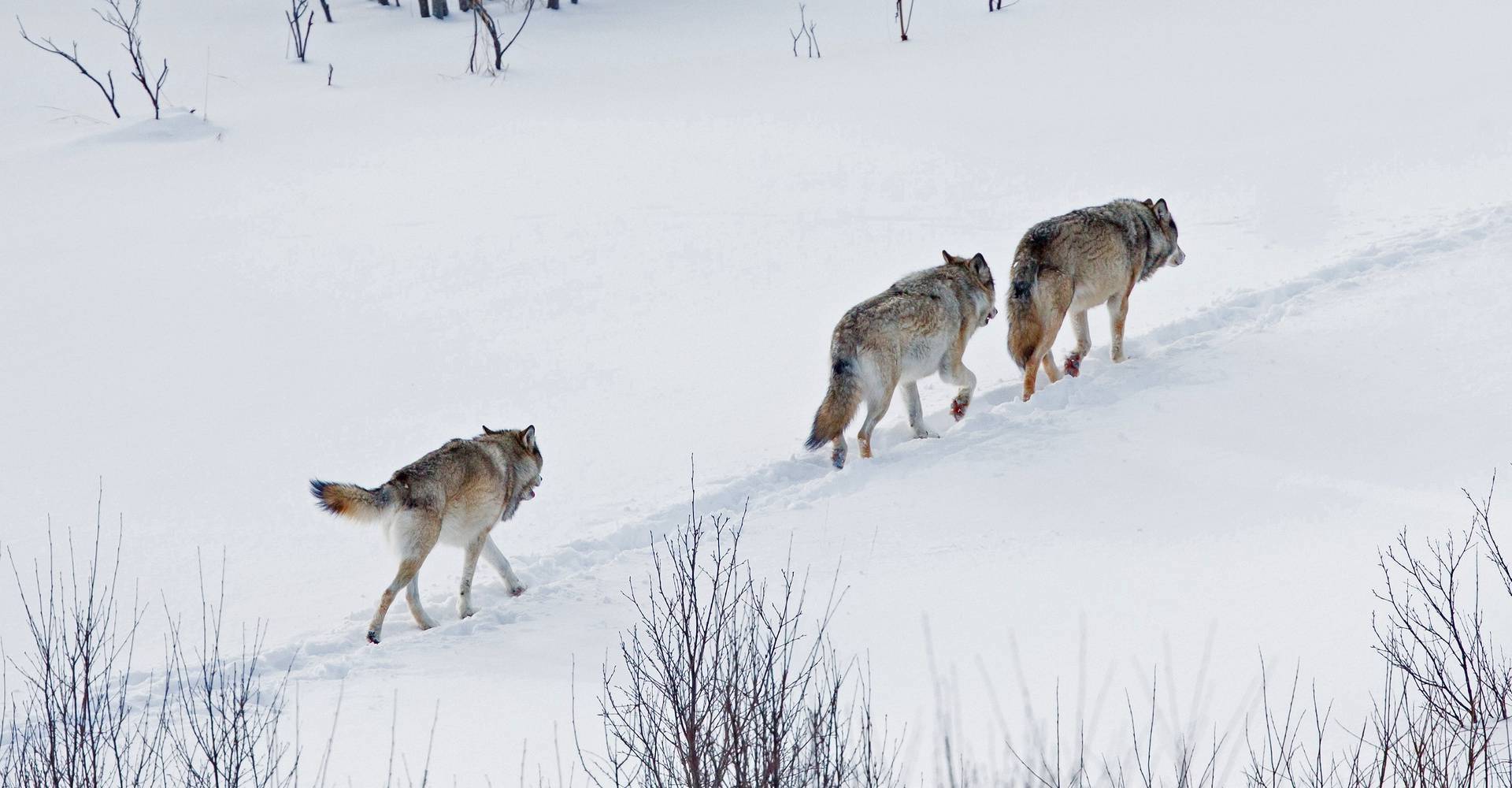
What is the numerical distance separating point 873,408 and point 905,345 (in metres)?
0.62

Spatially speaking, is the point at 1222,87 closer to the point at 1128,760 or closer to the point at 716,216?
the point at 716,216

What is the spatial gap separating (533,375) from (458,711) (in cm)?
767

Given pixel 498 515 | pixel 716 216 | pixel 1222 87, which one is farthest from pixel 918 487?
pixel 1222 87

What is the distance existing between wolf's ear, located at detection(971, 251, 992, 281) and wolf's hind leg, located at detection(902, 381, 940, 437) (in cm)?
127

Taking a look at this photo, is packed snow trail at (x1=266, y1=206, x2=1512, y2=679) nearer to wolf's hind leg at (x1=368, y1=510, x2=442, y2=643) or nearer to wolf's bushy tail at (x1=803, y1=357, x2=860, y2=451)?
wolf's hind leg at (x1=368, y1=510, x2=442, y2=643)

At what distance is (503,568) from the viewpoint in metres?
9.75

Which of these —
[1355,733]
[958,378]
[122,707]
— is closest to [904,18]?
[958,378]

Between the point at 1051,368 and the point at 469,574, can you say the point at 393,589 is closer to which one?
the point at 469,574

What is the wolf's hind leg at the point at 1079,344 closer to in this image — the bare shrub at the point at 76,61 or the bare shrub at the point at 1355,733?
the bare shrub at the point at 1355,733

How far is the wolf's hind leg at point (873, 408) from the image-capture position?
11211mm

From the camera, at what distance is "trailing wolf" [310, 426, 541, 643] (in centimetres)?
871

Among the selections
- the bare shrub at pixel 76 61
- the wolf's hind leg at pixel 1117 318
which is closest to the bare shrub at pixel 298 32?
the bare shrub at pixel 76 61

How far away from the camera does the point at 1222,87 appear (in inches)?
1022

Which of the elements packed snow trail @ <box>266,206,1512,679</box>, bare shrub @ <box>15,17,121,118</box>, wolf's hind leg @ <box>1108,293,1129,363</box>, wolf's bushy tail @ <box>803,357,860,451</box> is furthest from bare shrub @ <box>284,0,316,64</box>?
wolf's bushy tail @ <box>803,357,860,451</box>
